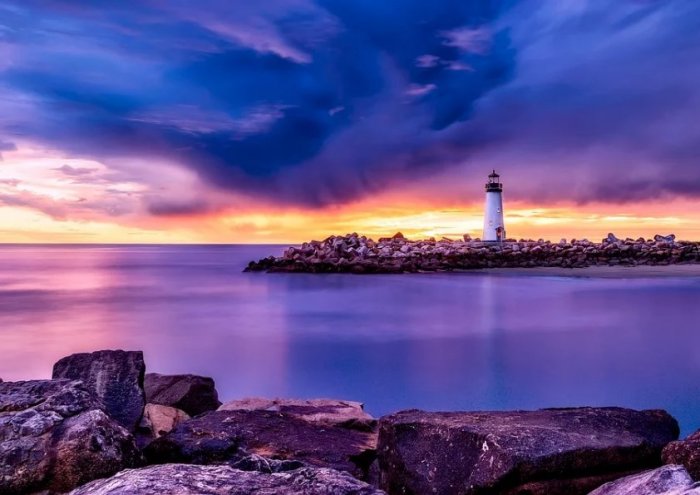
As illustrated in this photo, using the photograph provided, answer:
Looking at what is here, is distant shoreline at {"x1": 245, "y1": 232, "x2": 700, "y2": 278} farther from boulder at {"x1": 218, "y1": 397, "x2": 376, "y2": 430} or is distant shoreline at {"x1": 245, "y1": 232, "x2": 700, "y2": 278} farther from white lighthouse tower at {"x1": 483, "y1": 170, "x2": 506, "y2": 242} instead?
boulder at {"x1": 218, "y1": 397, "x2": 376, "y2": 430}

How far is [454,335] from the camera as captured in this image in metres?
13.7

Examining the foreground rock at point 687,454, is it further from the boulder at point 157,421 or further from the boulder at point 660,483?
the boulder at point 157,421

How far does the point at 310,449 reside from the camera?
3963 millimetres

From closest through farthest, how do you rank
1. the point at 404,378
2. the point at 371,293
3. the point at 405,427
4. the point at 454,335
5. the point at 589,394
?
the point at 405,427 < the point at 589,394 < the point at 404,378 < the point at 454,335 < the point at 371,293

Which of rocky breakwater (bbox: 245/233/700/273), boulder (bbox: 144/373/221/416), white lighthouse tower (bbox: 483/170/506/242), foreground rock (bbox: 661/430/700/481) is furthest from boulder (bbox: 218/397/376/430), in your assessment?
white lighthouse tower (bbox: 483/170/506/242)

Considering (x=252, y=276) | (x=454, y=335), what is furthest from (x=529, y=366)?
(x=252, y=276)

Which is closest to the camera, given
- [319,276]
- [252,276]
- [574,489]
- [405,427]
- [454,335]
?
[574,489]

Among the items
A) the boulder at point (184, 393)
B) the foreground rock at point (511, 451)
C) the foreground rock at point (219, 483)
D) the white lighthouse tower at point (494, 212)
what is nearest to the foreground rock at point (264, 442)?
the foreground rock at point (511, 451)

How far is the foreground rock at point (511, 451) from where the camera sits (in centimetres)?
328

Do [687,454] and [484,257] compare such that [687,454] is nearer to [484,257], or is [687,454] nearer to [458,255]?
[458,255]

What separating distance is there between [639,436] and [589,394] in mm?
5160

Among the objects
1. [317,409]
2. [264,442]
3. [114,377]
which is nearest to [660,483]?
[264,442]

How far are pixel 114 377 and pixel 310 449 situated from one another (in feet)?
5.38

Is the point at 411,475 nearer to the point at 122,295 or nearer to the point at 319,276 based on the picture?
the point at 122,295
